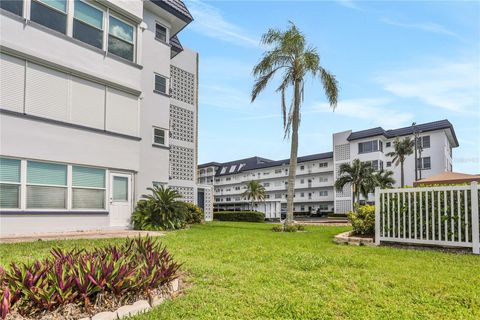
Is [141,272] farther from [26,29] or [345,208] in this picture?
[345,208]

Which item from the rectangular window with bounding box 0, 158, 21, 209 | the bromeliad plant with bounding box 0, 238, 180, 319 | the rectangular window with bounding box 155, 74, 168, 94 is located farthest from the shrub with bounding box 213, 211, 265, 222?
the bromeliad plant with bounding box 0, 238, 180, 319

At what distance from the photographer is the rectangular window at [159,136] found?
16.8 metres

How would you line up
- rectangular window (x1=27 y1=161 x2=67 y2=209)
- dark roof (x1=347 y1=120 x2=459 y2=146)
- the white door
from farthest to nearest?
dark roof (x1=347 y1=120 x2=459 y2=146)
the white door
rectangular window (x1=27 y1=161 x2=67 y2=209)

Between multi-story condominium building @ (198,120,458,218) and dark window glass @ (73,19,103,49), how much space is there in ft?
87.2

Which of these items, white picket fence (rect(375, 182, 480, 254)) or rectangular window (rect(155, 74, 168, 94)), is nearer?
white picket fence (rect(375, 182, 480, 254))

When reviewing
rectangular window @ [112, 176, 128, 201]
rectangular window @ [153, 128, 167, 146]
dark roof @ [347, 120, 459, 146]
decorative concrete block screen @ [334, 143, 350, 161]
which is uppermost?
dark roof @ [347, 120, 459, 146]

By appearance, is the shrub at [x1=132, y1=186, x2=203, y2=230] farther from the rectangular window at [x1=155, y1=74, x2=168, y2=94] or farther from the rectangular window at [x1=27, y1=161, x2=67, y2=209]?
the rectangular window at [x1=155, y1=74, x2=168, y2=94]

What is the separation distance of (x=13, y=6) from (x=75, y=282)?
36.8 ft

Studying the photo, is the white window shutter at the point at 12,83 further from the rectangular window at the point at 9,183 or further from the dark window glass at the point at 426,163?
the dark window glass at the point at 426,163

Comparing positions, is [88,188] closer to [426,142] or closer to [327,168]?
[426,142]

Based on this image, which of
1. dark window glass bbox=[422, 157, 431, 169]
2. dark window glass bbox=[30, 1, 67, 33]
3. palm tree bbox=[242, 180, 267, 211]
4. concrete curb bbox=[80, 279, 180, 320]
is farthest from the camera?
palm tree bbox=[242, 180, 267, 211]

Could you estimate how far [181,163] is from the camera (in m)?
22.3

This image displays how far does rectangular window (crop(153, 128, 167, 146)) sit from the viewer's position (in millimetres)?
16783

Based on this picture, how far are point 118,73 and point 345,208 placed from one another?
4459 centimetres
